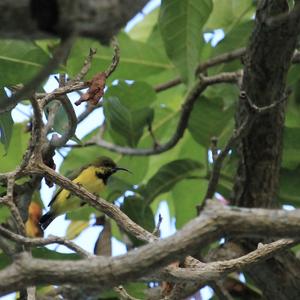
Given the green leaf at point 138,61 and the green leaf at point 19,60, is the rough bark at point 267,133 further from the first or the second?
the green leaf at point 138,61

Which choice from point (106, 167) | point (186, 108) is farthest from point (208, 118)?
point (106, 167)

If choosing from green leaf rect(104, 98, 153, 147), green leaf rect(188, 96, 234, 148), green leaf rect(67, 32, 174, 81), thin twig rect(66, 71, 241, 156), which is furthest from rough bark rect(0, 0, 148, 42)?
green leaf rect(67, 32, 174, 81)

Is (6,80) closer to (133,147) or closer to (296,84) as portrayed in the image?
(133,147)

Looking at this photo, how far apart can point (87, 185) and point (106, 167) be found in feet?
0.71

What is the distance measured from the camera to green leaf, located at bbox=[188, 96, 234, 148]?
5.00m

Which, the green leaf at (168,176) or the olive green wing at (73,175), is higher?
the olive green wing at (73,175)

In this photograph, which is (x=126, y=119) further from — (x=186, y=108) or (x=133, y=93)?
(x=186, y=108)

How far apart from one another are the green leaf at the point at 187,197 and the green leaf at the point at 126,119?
49 cm

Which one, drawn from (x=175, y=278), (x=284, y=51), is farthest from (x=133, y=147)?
(x=175, y=278)

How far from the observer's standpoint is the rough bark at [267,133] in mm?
4031

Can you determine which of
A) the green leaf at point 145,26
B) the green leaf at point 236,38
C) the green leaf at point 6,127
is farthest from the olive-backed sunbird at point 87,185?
the green leaf at point 6,127

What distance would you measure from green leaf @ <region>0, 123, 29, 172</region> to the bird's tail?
424 millimetres

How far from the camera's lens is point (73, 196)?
5227 millimetres

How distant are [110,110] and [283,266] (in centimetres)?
136
